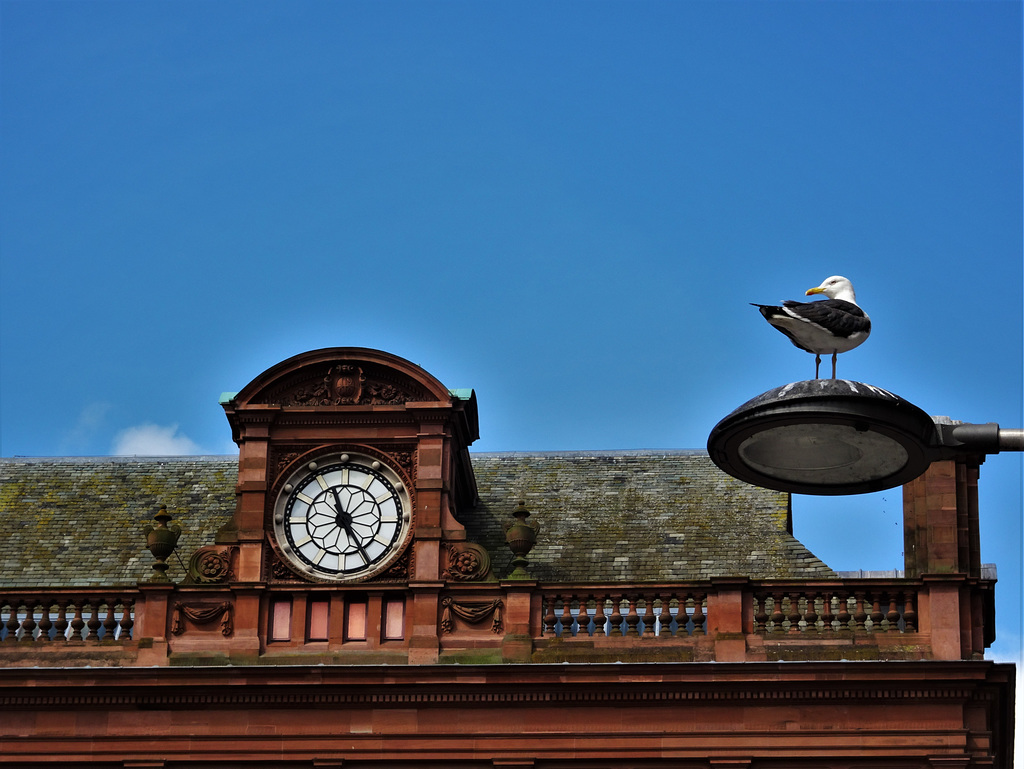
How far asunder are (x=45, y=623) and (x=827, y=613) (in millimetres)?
11052

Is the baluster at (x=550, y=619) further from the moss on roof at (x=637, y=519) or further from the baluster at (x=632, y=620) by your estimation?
the baluster at (x=632, y=620)

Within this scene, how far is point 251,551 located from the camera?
27.8m

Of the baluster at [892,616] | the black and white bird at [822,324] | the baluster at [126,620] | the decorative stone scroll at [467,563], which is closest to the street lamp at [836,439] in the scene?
the black and white bird at [822,324]

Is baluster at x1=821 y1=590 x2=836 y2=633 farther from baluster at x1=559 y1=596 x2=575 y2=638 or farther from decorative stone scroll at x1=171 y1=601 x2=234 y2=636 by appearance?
decorative stone scroll at x1=171 y1=601 x2=234 y2=636

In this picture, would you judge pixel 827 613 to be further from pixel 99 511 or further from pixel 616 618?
pixel 99 511

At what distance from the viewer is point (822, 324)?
48.5ft

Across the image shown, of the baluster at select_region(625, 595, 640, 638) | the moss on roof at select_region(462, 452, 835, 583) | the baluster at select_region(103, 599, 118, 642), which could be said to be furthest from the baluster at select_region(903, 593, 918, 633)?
the baluster at select_region(103, 599, 118, 642)

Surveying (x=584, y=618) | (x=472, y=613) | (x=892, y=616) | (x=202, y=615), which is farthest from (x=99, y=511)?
(x=892, y=616)

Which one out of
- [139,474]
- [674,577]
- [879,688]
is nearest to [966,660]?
[879,688]

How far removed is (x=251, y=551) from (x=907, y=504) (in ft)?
31.0

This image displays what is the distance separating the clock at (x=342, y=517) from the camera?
2791 cm

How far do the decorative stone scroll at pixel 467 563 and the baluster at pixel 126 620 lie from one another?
4.54m

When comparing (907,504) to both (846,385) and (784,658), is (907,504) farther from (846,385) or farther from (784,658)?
(846,385)

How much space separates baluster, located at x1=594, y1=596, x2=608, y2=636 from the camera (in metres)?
26.7
